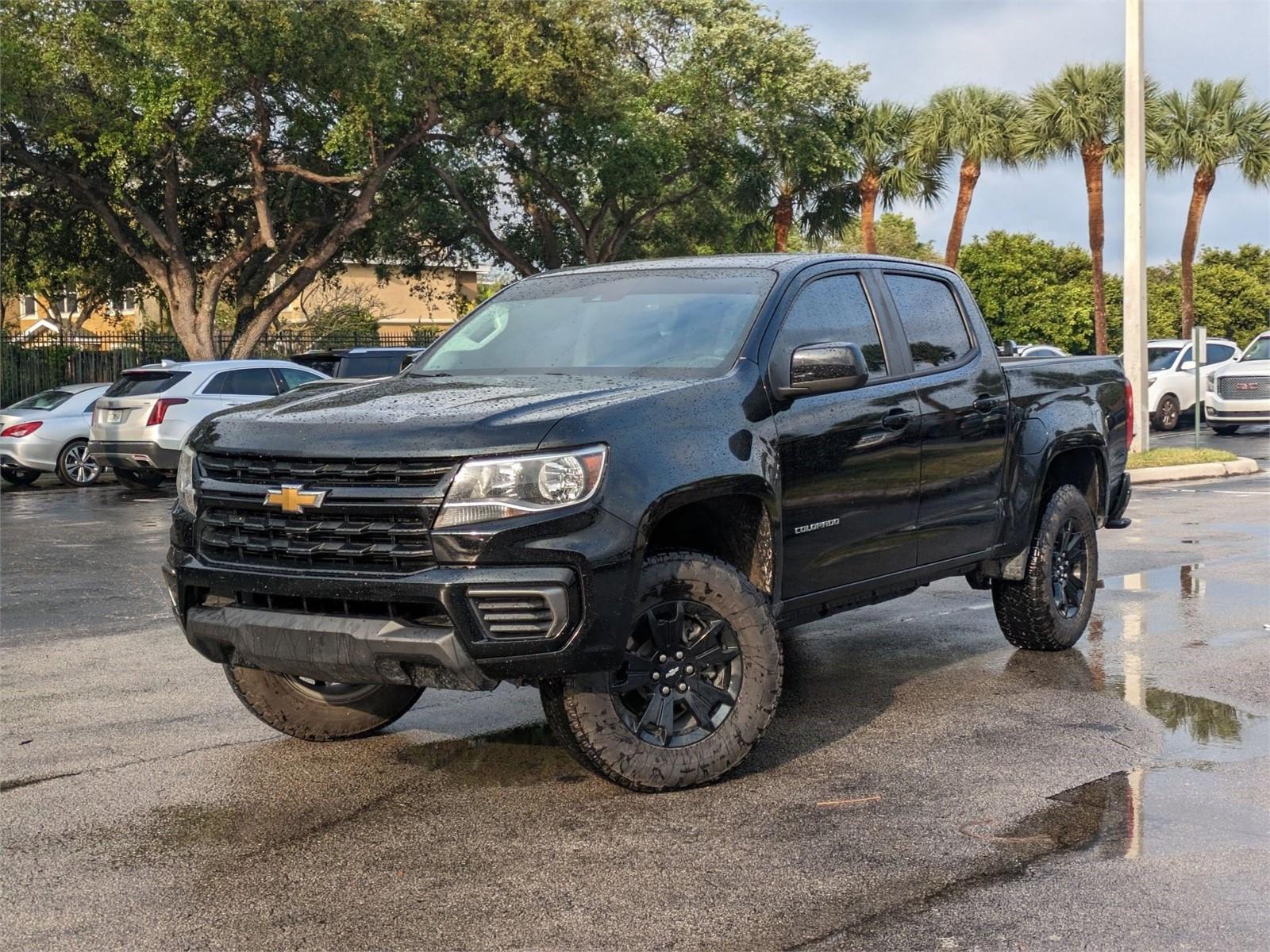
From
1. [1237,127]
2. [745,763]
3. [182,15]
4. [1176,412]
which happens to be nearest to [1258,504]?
[745,763]

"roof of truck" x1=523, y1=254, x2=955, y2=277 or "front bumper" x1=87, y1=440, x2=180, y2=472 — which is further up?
"roof of truck" x1=523, y1=254, x2=955, y2=277

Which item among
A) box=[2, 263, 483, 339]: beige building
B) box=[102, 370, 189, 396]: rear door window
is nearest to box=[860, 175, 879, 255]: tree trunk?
box=[2, 263, 483, 339]: beige building

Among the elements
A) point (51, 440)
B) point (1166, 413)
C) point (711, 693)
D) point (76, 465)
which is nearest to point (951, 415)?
point (711, 693)

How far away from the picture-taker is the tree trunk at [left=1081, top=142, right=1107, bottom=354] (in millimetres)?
44219

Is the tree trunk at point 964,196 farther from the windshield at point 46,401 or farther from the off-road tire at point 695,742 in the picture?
the off-road tire at point 695,742

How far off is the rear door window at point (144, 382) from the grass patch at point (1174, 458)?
39.7 feet

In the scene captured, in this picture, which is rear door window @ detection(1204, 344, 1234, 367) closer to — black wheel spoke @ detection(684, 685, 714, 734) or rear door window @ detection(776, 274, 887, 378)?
rear door window @ detection(776, 274, 887, 378)

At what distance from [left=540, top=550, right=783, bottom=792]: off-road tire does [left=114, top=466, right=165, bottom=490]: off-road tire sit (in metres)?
15.1

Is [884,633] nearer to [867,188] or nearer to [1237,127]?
[867,188]

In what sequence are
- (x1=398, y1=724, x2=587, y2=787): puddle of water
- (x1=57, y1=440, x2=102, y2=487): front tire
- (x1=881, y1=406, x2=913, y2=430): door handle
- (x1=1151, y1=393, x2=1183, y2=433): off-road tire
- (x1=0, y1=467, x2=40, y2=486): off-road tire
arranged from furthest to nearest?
(x1=1151, y1=393, x2=1183, y2=433): off-road tire → (x1=0, y1=467, x2=40, y2=486): off-road tire → (x1=57, y1=440, x2=102, y2=487): front tire → (x1=881, y1=406, x2=913, y2=430): door handle → (x1=398, y1=724, x2=587, y2=787): puddle of water

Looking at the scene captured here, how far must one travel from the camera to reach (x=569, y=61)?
31.1 metres

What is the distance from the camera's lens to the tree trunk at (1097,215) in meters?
44.2

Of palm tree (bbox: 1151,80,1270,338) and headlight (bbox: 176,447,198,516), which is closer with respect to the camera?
headlight (bbox: 176,447,198,516)

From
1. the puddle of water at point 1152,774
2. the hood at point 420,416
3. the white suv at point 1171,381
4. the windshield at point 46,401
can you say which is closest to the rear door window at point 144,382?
the windshield at point 46,401
